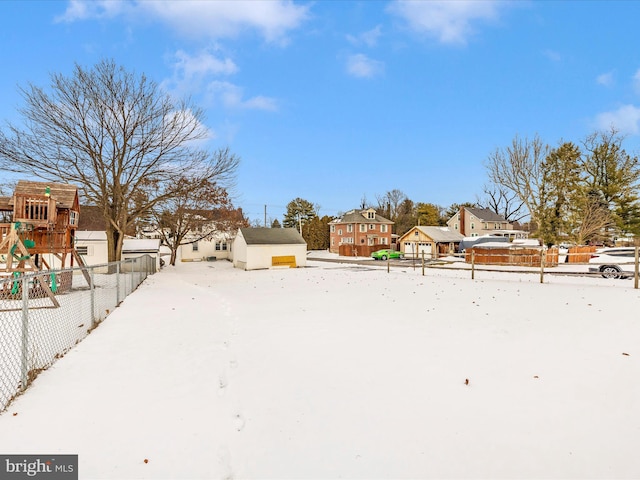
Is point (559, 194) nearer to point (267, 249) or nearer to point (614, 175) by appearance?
point (614, 175)

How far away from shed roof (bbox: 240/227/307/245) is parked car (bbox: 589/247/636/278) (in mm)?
21812

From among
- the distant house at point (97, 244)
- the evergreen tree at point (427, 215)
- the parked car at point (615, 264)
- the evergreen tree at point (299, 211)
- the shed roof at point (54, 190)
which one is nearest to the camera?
the shed roof at point (54, 190)

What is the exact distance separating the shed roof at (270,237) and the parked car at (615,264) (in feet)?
71.6

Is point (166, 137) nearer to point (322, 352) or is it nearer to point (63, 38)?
point (63, 38)

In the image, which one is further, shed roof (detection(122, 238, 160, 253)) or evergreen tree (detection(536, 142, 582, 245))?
evergreen tree (detection(536, 142, 582, 245))

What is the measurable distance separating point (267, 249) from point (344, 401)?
26.9m

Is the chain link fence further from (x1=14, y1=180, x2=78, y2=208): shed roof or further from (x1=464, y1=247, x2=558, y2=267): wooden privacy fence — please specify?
(x1=464, y1=247, x2=558, y2=267): wooden privacy fence

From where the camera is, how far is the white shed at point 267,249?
30.0 metres

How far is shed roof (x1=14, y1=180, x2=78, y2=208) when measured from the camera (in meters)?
14.1

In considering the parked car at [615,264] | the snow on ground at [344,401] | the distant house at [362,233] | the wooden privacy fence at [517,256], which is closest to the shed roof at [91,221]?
the snow on ground at [344,401]

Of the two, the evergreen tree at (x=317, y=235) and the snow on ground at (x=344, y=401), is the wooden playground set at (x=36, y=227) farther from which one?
the evergreen tree at (x=317, y=235)

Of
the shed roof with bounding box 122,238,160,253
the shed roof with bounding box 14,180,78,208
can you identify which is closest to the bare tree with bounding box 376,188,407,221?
the shed roof with bounding box 122,238,160,253

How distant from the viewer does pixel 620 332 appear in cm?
671

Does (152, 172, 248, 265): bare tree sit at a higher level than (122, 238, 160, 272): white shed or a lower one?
higher
